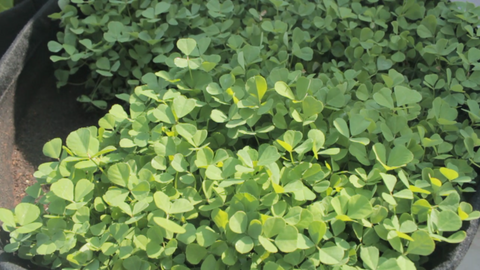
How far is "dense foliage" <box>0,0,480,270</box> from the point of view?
2.21 feet

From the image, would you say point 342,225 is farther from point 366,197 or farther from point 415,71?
point 415,71

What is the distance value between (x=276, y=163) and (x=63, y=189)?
1.24 feet

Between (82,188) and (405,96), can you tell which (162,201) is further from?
(405,96)

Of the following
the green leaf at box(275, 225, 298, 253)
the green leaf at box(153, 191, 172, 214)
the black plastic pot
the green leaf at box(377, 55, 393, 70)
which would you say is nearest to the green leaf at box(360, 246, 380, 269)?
the green leaf at box(275, 225, 298, 253)

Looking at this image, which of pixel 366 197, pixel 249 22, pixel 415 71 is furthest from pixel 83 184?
pixel 415 71

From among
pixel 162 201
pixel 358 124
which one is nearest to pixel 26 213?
pixel 162 201

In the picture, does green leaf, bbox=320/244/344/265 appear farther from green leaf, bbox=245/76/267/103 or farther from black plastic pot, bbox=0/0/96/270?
black plastic pot, bbox=0/0/96/270

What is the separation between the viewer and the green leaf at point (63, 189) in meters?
0.72

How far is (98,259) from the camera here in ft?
2.35

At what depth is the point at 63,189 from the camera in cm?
73

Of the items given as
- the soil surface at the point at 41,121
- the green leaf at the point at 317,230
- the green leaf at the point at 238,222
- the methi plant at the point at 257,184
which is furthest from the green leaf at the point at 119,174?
the soil surface at the point at 41,121

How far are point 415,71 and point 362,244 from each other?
21.9 inches

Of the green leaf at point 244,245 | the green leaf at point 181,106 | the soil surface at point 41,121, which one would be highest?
the green leaf at point 181,106

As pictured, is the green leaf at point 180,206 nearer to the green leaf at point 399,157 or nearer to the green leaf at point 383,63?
the green leaf at point 399,157
